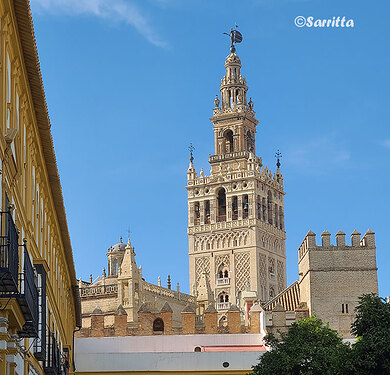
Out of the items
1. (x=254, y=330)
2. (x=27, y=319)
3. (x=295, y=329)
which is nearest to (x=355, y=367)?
(x=295, y=329)

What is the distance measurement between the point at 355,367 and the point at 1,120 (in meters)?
15.0

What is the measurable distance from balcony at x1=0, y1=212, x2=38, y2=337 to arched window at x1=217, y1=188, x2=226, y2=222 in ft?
277

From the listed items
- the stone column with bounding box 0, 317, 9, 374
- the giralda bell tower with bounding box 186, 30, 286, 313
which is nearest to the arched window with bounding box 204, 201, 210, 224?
the giralda bell tower with bounding box 186, 30, 286, 313

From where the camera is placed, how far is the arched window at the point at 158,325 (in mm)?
52250

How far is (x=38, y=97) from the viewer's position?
58.7ft

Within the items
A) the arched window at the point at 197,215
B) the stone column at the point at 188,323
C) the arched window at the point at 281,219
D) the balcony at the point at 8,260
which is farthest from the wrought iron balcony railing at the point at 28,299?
the arched window at the point at 281,219

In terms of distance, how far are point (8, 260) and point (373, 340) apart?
1622cm

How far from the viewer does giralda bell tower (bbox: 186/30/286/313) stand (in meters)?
95.5

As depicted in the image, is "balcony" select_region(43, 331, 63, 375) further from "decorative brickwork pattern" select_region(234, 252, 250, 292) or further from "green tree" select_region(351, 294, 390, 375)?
"decorative brickwork pattern" select_region(234, 252, 250, 292)

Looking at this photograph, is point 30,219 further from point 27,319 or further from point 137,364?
point 137,364

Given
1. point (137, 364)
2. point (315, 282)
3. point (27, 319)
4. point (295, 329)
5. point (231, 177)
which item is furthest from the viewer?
point (231, 177)

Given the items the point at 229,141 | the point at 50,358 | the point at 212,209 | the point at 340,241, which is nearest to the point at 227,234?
the point at 212,209

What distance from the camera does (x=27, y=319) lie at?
44.4 feet

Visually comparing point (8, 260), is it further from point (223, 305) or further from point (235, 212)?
point (235, 212)
